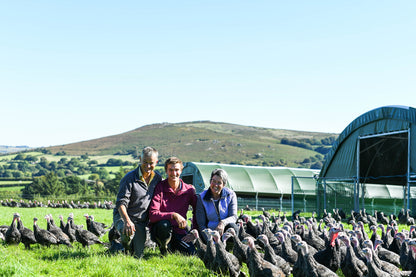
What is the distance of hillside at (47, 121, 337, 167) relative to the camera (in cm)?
12938

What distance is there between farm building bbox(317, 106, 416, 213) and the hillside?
9274 centimetres

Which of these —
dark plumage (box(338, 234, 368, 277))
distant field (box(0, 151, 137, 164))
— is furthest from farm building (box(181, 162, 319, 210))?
distant field (box(0, 151, 137, 164))

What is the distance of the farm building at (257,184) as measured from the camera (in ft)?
117

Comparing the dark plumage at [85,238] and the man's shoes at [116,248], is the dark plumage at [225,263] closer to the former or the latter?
the man's shoes at [116,248]

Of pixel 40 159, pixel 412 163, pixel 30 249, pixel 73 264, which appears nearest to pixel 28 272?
pixel 73 264

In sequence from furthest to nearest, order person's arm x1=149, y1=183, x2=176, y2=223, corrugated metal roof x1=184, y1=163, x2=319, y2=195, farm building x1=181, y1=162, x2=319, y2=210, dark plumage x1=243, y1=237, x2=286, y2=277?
1. corrugated metal roof x1=184, y1=163, x2=319, y2=195
2. farm building x1=181, y1=162, x2=319, y2=210
3. person's arm x1=149, y1=183, x2=176, y2=223
4. dark plumage x1=243, y1=237, x2=286, y2=277

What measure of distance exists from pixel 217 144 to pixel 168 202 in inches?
5328

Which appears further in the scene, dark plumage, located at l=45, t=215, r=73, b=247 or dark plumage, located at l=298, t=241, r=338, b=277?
dark plumage, located at l=45, t=215, r=73, b=247

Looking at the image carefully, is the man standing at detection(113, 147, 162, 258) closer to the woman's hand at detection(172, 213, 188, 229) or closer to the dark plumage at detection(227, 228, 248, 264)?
the woman's hand at detection(172, 213, 188, 229)

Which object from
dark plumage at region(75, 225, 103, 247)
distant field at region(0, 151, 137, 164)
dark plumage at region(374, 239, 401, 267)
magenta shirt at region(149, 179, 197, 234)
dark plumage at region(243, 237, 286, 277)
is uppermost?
magenta shirt at region(149, 179, 197, 234)

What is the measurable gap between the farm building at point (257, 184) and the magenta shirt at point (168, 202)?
83.6ft

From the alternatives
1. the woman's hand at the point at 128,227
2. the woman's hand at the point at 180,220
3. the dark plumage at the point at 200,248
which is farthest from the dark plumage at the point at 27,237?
the dark plumage at the point at 200,248

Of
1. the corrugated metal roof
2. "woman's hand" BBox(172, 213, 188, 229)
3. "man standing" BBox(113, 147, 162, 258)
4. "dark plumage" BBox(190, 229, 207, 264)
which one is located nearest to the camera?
"dark plumage" BBox(190, 229, 207, 264)

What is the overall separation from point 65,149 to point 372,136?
453 feet
